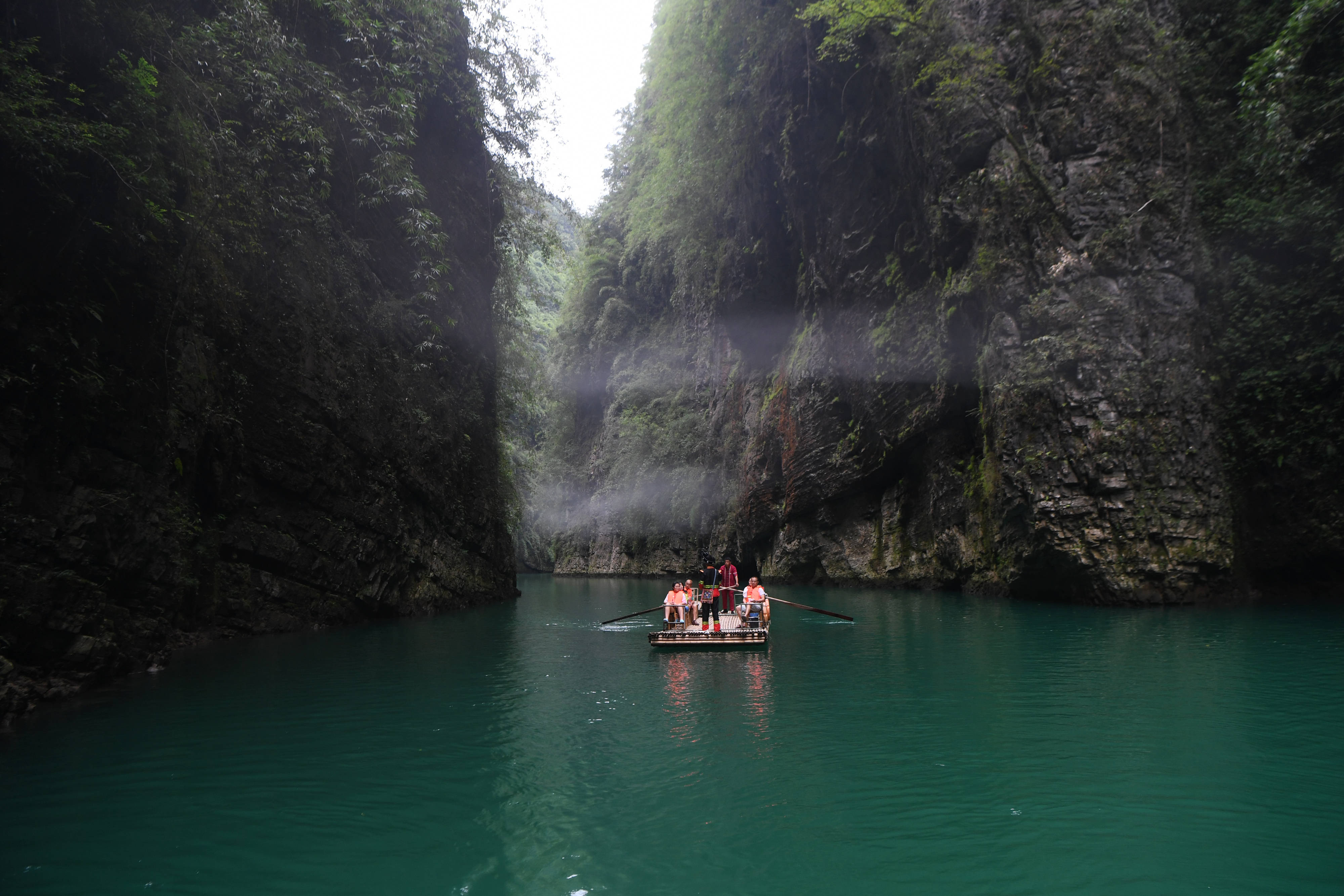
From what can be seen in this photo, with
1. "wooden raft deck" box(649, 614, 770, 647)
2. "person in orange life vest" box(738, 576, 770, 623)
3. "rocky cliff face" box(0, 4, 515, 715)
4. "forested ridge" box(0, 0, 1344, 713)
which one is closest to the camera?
"rocky cliff face" box(0, 4, 515, 715)

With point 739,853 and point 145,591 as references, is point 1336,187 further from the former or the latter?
point 145,591

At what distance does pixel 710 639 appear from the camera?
41.5ft

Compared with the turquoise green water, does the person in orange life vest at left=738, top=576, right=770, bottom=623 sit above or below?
above

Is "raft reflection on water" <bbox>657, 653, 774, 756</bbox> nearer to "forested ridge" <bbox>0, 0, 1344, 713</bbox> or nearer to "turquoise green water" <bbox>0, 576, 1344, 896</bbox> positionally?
"turquoise green water" <bbox>0, 576, 1344, 896</bbox>

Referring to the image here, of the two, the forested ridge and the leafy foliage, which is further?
the leafy foliage

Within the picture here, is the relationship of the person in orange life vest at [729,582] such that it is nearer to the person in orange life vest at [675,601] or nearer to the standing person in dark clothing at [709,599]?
the standing person in dark clothing at [709,599]

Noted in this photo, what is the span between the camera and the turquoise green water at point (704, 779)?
4176mm

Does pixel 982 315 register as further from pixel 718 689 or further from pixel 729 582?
pixel 718 689

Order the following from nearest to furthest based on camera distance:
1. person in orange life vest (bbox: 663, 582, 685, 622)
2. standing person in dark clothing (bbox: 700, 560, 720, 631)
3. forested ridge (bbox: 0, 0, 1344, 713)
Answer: forested ridge (bbox: 0, 0, 1344, 713) → standing person in dark clothing (bbox: 700, 560, 720, 631) → person in orange life vest (bbox: 663, 582, 685, 622)

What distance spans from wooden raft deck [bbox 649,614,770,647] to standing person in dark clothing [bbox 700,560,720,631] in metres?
0.32

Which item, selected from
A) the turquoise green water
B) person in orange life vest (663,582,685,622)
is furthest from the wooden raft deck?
the turquoise green water

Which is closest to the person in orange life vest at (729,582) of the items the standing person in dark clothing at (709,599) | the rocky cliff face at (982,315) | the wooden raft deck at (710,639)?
the standing person in dark clothing at (709,599)

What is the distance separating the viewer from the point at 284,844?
4590mm

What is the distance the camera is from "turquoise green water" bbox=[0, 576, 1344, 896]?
Answer: 4176 millimetres
